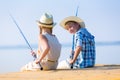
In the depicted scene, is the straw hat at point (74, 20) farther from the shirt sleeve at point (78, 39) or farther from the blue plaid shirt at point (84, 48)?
the shirt sleeve at point (78, 39)

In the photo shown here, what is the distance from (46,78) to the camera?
6262 mm

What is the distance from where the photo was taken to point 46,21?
8078mm

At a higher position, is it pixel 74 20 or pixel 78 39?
pixel 74 20

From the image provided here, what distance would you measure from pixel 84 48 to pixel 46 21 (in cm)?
97

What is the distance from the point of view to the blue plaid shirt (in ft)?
27.4

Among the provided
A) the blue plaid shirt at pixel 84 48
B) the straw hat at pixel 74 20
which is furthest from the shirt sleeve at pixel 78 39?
the straw hat at pixel 74 20

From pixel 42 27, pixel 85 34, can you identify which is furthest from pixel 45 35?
pixel 85 34

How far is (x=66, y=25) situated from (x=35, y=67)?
53.4 inches

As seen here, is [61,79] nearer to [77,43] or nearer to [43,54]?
[43,54]

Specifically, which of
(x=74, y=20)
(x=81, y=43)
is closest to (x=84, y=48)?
(x=81, y=43)

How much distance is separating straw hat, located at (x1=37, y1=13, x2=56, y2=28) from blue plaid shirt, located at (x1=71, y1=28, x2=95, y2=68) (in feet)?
1.93

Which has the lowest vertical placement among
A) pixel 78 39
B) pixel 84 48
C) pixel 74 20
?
pixel 84 48

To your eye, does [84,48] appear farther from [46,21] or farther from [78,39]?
[46,21]

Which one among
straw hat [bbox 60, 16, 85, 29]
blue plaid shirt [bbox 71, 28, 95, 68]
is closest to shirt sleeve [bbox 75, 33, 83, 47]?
blue plaid shirt [bbox 71, 28, 95, 68]
